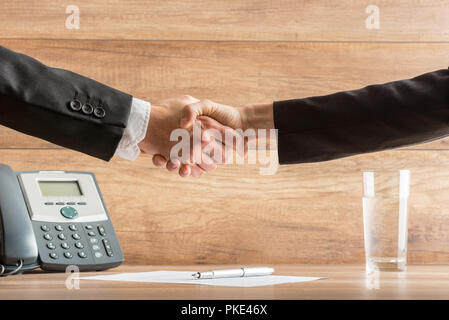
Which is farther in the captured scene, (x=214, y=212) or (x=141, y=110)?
(x=214, y=212)

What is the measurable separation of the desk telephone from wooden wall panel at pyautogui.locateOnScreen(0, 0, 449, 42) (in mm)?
345

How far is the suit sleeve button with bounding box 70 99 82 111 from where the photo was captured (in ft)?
3.27

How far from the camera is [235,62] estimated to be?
1.27m

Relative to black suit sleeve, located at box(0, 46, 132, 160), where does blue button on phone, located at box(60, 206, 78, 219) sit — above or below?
below

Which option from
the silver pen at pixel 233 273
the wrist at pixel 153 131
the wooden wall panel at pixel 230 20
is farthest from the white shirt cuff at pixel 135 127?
the silver pen at pixel 233 273

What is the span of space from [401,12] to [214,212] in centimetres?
61

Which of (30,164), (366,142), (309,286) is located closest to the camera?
(309,286)

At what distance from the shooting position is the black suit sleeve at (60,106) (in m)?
0.96

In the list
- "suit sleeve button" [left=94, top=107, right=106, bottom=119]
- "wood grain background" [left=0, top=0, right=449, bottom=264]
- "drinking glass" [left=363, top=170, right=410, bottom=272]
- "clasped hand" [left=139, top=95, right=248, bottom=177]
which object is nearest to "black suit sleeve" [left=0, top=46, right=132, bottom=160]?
"suit sleeve button" [left=94, top=107, right=106, bottom=119]

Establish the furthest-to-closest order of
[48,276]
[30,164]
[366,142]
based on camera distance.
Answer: [30,164]
[366,142]
[48,276]

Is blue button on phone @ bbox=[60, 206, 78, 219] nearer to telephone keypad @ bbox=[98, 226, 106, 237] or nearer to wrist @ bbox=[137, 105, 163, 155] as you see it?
telephone keypad @ bbox=[98, 226, 106, 237]
